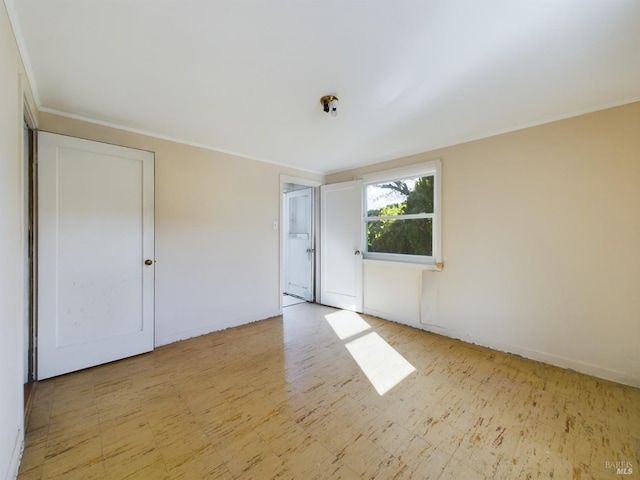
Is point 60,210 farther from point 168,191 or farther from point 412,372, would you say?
point 412,372

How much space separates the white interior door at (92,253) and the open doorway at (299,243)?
216cm

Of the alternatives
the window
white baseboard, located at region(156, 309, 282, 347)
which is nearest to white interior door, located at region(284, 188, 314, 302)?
white baseboard, located at region(156, 309, 282, 347)

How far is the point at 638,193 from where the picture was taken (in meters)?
2.08

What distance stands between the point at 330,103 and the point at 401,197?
193 centimetres

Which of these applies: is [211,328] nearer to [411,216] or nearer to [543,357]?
[411,216]

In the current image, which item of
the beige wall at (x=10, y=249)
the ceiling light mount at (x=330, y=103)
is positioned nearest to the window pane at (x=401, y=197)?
the ceiling light mount at (x=330, y=103)

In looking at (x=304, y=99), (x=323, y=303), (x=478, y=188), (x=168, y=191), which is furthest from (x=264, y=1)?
(x=323, y=303)

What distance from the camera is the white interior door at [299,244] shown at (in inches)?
186

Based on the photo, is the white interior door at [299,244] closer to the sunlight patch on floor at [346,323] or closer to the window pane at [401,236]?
the sunlight patch on floor at [346,323]

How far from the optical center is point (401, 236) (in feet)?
11.9

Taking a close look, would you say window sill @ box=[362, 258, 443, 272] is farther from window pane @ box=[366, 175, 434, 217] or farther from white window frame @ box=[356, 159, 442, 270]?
window pane @ box=[366, 175, 434, 217]

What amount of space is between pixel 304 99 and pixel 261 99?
35 cm

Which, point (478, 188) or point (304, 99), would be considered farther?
point (478, 188)

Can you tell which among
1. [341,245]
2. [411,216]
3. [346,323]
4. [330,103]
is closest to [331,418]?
[346,323]
